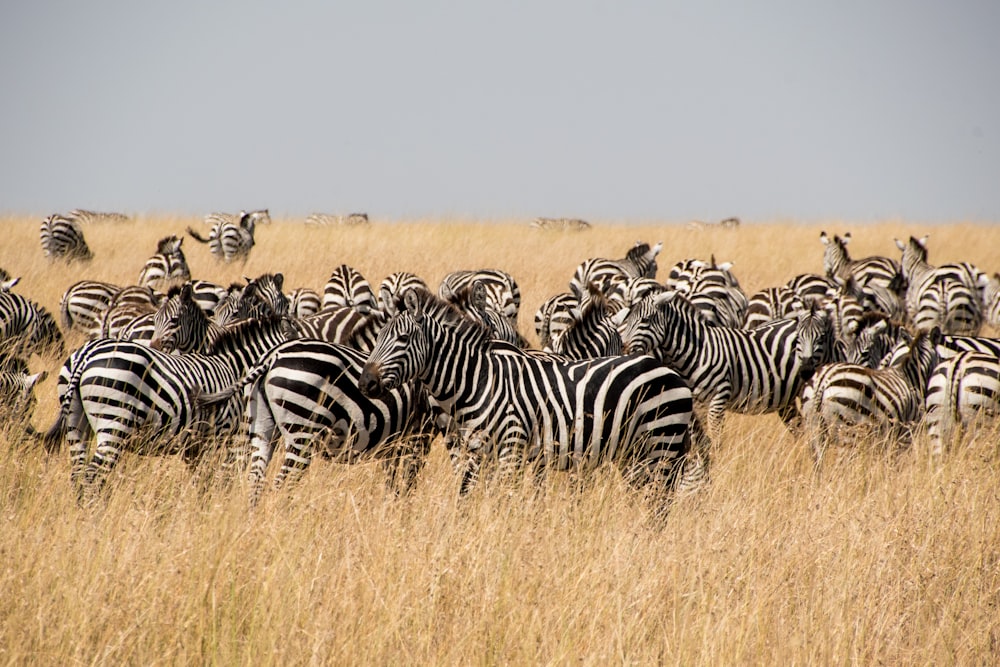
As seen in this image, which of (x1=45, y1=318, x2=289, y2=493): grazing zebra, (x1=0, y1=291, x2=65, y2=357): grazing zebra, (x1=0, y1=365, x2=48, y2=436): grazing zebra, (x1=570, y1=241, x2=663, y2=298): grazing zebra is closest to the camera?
(x1=45, y1=318, x2=289, y2=493): grazing zebra

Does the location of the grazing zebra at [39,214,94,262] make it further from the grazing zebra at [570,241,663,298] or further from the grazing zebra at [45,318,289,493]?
the grazing zebra at [45,318,289,493]

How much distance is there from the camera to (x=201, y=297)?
40.6 feet

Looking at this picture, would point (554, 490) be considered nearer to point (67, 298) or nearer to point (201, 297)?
point (201, 297)

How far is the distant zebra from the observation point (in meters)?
13.4

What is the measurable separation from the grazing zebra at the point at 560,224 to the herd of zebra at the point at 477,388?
2056cm

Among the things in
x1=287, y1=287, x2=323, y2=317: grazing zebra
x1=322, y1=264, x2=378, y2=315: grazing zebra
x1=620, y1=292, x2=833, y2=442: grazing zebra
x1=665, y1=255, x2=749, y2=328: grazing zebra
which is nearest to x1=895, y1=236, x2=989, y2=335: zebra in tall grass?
x1=665, y1=255, x2=749, y2=328: grazing zebra

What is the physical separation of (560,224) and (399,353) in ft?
91.6

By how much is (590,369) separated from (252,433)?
7.34 feet

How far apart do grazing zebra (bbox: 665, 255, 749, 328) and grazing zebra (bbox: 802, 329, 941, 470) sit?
389cm

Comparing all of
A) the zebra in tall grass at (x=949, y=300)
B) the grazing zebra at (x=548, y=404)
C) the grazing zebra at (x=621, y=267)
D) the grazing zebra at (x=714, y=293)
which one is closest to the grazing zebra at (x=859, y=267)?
the zebra in tall grass at (x=949, y=300)

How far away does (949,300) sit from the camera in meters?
14.9

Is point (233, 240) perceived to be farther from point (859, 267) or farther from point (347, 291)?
point (859, 267)

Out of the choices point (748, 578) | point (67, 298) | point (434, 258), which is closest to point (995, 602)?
point (748, 578)

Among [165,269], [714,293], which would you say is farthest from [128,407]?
[165,269]
